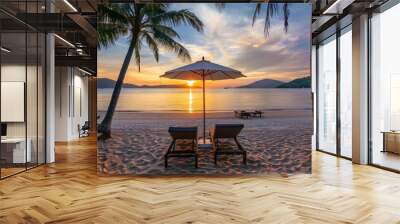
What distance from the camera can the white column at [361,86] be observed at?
25.3 ft

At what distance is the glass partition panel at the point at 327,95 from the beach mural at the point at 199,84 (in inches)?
136

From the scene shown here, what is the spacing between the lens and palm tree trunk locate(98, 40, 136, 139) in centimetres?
644

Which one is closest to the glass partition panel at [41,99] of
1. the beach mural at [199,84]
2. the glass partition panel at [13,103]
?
the glass partition panel at [13,103]

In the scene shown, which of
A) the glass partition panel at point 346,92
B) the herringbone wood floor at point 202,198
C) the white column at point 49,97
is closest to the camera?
the herringbone wood floor at point 202,198

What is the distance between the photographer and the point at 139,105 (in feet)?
21.2

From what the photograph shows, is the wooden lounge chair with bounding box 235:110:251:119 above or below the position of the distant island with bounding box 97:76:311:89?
below

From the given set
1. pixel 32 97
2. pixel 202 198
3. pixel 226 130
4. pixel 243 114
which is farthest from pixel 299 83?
pixel 32 97

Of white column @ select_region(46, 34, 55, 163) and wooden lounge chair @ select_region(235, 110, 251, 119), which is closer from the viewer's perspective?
wooden lounge chair @ select_region(235, 110, 251, 119)

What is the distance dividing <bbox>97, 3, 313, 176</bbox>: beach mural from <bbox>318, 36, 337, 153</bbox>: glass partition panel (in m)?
3.45

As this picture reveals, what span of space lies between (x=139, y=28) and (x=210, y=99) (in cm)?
181

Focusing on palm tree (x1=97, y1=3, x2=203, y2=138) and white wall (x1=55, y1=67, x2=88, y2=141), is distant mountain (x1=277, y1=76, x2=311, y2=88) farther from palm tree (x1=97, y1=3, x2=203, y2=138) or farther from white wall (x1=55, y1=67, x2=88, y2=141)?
white wall (x1=55, y1=67, x2=88, y2=141)

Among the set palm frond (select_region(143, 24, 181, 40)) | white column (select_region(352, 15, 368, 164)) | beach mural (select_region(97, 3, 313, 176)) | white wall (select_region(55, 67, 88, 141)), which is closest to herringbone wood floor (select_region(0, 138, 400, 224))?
beach mural (select_region(97, 3, 313, 176))

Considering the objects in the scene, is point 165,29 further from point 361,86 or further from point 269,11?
point 361,86

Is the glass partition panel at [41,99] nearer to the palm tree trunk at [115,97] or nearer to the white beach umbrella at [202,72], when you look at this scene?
the palm tree trunk at [115,97]
